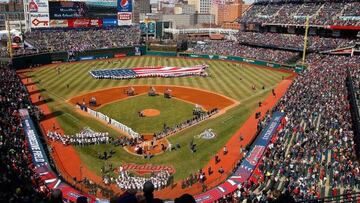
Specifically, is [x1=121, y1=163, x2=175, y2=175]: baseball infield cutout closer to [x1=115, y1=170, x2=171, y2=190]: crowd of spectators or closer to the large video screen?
[x1=115, y1=170, x2=171, y2=190]: crowd of spectators

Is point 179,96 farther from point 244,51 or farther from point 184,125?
point 244,51

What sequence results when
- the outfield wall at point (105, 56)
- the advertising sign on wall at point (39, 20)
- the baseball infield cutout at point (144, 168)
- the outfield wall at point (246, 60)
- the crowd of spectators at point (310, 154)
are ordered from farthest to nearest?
the advertising sign on wall at point (39, 20)
the outfield wall at point (246, 60)
the outfield wall at point (105, 56)
the baseball infield cutout at point (144, 168)
the crowd of spectators at point (310, 154)

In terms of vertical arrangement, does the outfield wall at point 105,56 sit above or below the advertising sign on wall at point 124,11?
below

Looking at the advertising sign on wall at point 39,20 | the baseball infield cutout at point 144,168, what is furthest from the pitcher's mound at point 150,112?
the advertising sign on wall at point 39,20

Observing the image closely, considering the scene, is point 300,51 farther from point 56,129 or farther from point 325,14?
point 56,129

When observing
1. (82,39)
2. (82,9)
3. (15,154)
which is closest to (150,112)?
(15,154)

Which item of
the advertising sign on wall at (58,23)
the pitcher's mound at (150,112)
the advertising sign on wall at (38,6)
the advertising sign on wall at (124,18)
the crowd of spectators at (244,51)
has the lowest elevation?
the pitcher's mound at (150,112)

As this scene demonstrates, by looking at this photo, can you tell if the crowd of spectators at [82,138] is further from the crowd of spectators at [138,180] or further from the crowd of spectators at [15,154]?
the crowd of spectators at [138,180]
